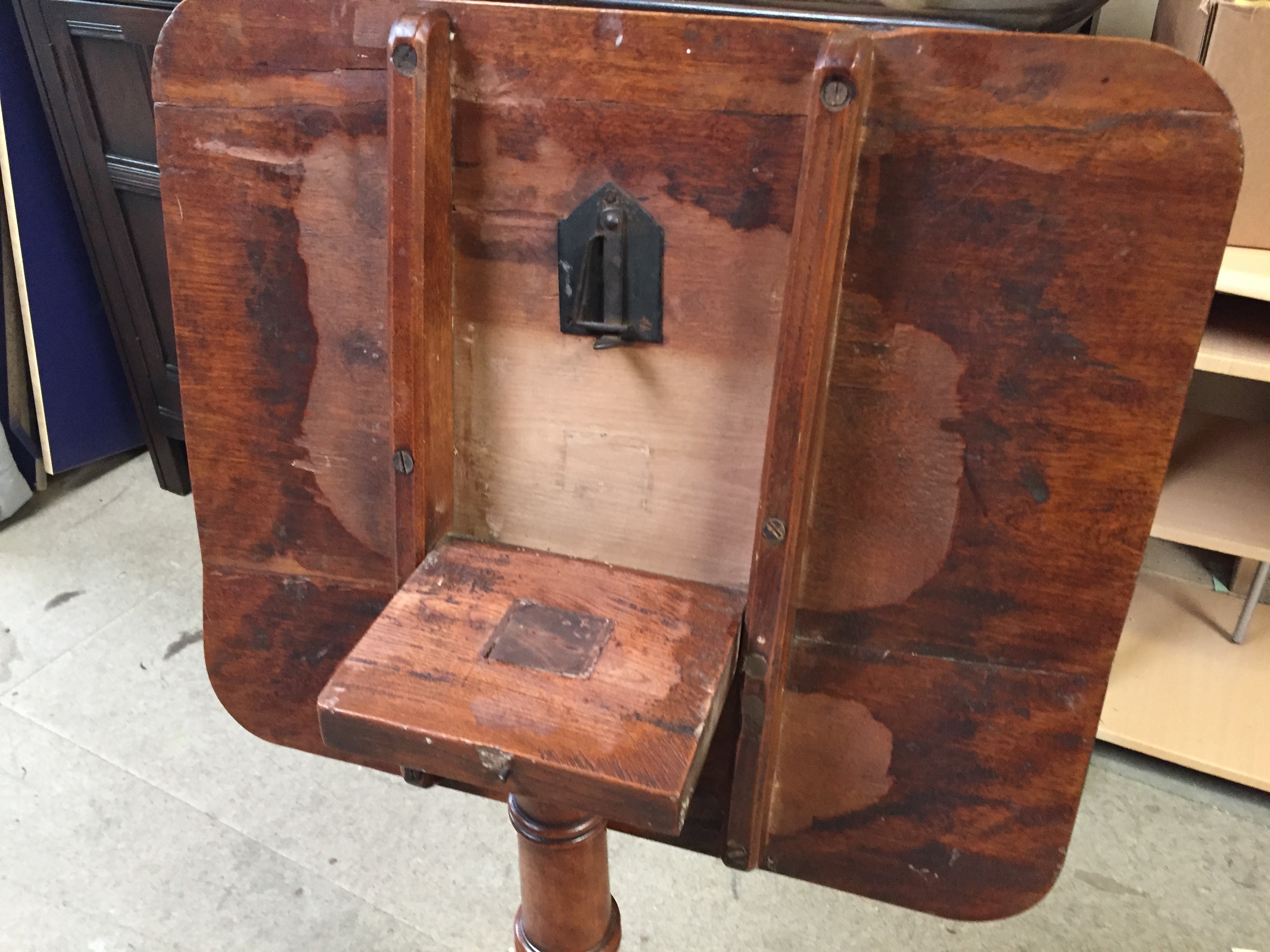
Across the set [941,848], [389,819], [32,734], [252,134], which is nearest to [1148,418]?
[941,848]

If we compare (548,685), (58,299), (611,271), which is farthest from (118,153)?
(548,685)

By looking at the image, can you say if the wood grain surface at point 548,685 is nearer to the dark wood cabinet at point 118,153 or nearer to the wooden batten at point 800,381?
the wooden batten at point 800,381

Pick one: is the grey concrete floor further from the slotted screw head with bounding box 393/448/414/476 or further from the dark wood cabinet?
the slotted screw head with bounding box 393/448/414/476

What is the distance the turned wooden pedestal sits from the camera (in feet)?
2.69

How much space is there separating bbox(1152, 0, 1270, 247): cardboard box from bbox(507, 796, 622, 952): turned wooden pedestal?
3.02 feet

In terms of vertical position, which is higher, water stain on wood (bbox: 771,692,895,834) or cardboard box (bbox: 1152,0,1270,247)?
cardboard box (bbox: 1152,0,1270,247)

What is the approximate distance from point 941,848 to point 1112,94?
0.57 m

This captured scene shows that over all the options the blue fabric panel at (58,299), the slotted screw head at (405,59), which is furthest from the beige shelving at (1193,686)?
the blue fabric panel at (58,299)

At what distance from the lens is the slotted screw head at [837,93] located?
585 mm

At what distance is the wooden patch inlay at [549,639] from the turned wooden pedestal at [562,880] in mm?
182

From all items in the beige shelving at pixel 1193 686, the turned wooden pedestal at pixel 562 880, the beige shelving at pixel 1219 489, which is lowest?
the beige shelving at pixel 1193 686

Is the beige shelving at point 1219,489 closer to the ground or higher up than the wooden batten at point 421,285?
closer to the ground

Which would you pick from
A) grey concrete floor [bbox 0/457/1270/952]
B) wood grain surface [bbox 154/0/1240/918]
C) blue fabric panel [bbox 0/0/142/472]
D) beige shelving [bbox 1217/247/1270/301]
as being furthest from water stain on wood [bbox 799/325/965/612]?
blue fabric panel [bbox 0/0/142/472]

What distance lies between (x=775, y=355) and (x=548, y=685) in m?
0.28
